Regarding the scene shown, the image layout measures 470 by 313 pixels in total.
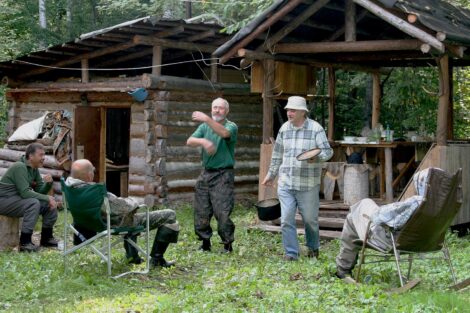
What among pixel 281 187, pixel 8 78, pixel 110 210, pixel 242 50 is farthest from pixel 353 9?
pixel 8 78

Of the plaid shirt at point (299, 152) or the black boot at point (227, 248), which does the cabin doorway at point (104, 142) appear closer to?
the black boot at point (227, 248)

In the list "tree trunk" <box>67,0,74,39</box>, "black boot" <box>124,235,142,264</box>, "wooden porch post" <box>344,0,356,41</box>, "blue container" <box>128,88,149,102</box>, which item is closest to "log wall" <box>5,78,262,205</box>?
"blue container" <box>128,88,149,102</box>

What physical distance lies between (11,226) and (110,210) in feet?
7.92

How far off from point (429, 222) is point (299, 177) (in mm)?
1922

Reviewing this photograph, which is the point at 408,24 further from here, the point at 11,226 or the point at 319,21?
the point at 11,226

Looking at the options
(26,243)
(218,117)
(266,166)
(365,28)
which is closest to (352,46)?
(365,28)

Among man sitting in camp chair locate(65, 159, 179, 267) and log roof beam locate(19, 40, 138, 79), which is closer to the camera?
man sitting in camp chair locate(65, 159, 179, 267)

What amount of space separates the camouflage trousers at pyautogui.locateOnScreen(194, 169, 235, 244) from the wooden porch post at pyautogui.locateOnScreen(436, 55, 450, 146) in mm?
2972

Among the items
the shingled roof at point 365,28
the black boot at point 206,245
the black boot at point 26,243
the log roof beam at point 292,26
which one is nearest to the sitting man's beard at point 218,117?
the black boot at point 206,245

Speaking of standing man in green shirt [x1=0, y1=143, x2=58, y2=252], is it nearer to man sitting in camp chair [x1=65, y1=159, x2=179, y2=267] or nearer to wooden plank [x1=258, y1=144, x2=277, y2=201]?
man sitting in camp chair [x1=65, y1=159, x2=179, y2=267]

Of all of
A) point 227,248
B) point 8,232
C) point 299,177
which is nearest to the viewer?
point 299,177

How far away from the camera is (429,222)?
21.6 ft

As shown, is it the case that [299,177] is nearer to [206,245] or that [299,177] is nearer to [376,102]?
[206,245]

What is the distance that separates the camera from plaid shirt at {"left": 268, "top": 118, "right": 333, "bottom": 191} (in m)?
8.15
